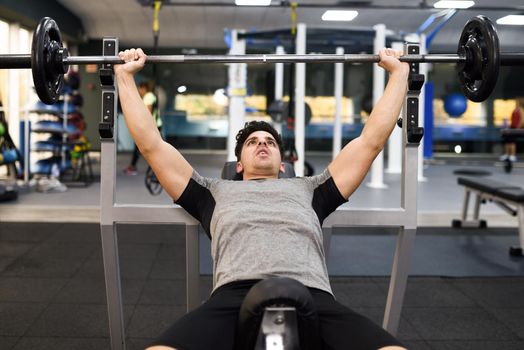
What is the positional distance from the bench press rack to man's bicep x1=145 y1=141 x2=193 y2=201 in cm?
9

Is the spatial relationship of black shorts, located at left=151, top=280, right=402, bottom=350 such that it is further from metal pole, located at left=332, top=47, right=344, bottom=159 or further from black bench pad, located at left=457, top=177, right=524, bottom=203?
metal pole, located at left=332, top=47, right=344, bottom=159

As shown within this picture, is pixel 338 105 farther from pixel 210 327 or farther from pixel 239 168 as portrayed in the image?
pixel 210 327

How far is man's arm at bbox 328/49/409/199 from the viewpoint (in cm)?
163

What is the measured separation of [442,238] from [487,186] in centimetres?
47

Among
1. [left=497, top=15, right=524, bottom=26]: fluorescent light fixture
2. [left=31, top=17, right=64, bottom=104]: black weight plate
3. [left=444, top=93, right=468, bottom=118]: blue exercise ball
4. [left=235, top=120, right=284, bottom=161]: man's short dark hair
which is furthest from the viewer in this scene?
[left=444, top=93, right=468, bottom=118]: blue exercise ball

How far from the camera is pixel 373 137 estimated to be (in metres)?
1.63

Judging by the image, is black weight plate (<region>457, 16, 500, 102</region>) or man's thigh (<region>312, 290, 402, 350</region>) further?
black weight plate (<region>457, 16, 500, 102</region>)

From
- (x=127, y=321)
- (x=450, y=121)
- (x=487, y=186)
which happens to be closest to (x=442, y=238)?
(x=487, y=186)

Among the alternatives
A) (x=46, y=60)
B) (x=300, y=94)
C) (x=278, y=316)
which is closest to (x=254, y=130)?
(x=46, y=60)

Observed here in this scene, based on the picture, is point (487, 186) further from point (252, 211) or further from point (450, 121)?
point (450, 121)

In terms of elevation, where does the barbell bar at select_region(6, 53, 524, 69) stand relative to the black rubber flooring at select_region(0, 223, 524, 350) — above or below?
above

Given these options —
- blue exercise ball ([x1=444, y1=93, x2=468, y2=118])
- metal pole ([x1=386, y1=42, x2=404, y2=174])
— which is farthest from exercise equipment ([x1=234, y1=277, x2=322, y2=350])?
blue exercise ball ([x1=444, y1=93, x2=468, y2=118])

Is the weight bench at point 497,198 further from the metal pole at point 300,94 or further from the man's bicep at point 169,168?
the man's bicep at point 169,168

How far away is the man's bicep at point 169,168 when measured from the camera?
63.3 inches
